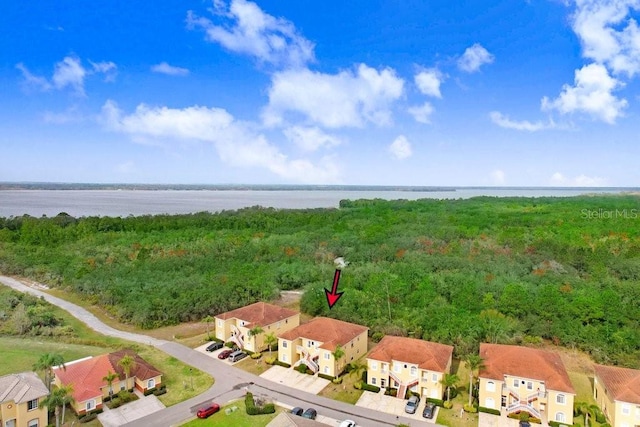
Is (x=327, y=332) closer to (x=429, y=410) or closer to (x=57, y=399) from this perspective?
(x=429, y=410)

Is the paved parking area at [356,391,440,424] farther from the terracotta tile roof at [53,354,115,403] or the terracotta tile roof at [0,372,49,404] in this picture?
the terracotta tile roof at [0,372,49,404]

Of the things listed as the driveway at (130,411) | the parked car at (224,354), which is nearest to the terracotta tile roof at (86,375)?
the driveway at (130,411)

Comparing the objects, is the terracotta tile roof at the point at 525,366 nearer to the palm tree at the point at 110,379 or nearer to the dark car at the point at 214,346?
the dark car at the point at 214,346

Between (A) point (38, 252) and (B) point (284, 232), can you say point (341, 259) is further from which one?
(A) point (38, 252)

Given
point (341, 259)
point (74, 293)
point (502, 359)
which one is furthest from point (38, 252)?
point (502, 359)

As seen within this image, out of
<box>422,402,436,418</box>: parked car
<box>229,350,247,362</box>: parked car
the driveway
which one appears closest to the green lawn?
the driveway

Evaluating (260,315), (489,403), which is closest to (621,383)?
(489,403)

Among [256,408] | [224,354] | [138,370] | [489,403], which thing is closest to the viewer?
[256,408]
